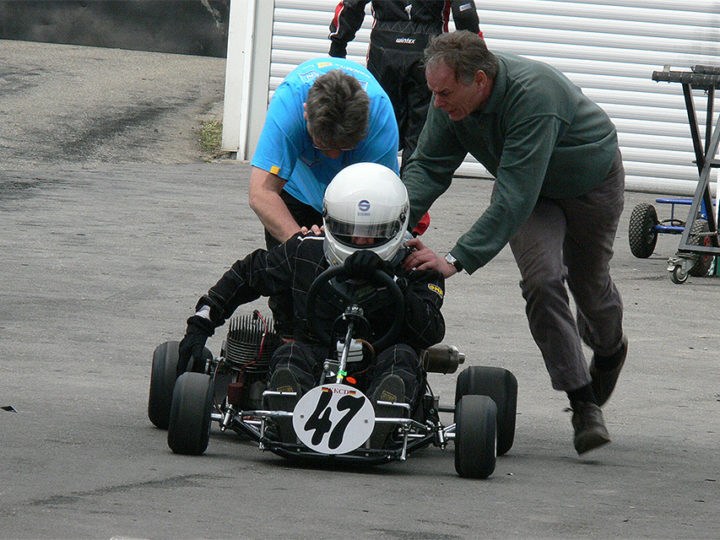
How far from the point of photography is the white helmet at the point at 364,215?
5027 mm

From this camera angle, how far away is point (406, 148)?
9906 mm

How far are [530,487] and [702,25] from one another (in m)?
11.0

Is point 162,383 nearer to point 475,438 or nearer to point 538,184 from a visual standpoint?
point 475,438

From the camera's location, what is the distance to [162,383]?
5.49 metres

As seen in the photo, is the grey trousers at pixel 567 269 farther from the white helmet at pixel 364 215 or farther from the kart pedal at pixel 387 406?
the kart pedal at pixel 387 406

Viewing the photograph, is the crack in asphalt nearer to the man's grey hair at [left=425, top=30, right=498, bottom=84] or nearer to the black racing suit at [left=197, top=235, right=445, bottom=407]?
the black racing suit at [left=197, top=235, right=445, bottom=407]

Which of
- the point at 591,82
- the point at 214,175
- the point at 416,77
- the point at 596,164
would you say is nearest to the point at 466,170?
the point at 591,82

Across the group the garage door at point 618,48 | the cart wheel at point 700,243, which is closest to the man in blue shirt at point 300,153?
the cart wheel at point 700,243

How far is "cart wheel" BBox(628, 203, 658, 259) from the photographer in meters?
10.8

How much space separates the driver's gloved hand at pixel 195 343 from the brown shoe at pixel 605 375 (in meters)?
1.76

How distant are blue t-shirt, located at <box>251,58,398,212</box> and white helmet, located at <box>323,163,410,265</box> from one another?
2.12 feet

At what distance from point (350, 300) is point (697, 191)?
594 centimetres

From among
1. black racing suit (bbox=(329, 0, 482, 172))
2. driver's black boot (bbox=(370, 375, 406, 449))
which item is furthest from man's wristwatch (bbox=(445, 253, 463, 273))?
black racing suit (bbox=(329, 0, 482, 172))

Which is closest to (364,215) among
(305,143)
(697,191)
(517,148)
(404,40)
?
(517,148)
